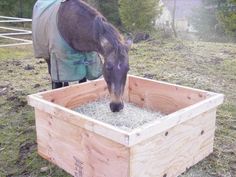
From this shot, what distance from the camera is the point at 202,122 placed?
6.84 feet

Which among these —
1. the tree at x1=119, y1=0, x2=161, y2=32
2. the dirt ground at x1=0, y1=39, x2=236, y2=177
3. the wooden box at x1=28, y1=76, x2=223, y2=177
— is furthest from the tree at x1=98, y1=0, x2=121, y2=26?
the wooden box at x1=28, y1=76, x2=223, y2=177

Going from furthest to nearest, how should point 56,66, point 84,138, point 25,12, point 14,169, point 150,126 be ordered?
point 25,12, point 56,66, point 14,169, point 84,138, point 150,126

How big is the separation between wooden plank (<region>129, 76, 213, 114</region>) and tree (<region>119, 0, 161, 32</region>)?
36.9 feet

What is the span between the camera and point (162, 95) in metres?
2.56

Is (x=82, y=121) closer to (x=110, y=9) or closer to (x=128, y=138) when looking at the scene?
(x=128, y=138)

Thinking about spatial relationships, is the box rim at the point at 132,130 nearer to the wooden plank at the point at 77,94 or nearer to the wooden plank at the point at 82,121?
the wooden plank at the point at 82,121

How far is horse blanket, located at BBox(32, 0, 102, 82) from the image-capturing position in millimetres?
2525

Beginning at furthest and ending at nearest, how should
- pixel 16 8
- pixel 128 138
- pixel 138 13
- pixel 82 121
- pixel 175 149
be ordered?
pixel 138 13 < pixel 16 8 < pixel 175 149 < pixel 82 121 < pixel 128 138

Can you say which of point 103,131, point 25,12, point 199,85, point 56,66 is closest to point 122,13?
point 25,12

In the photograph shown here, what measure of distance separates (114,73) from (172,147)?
57 centimetres

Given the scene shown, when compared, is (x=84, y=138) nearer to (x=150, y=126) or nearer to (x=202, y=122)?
(x=150, y=126)

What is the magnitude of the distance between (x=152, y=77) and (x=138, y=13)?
401 inches

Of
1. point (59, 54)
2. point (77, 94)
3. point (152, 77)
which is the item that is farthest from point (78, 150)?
point (152, 77)

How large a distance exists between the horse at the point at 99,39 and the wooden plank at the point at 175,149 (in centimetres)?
41
